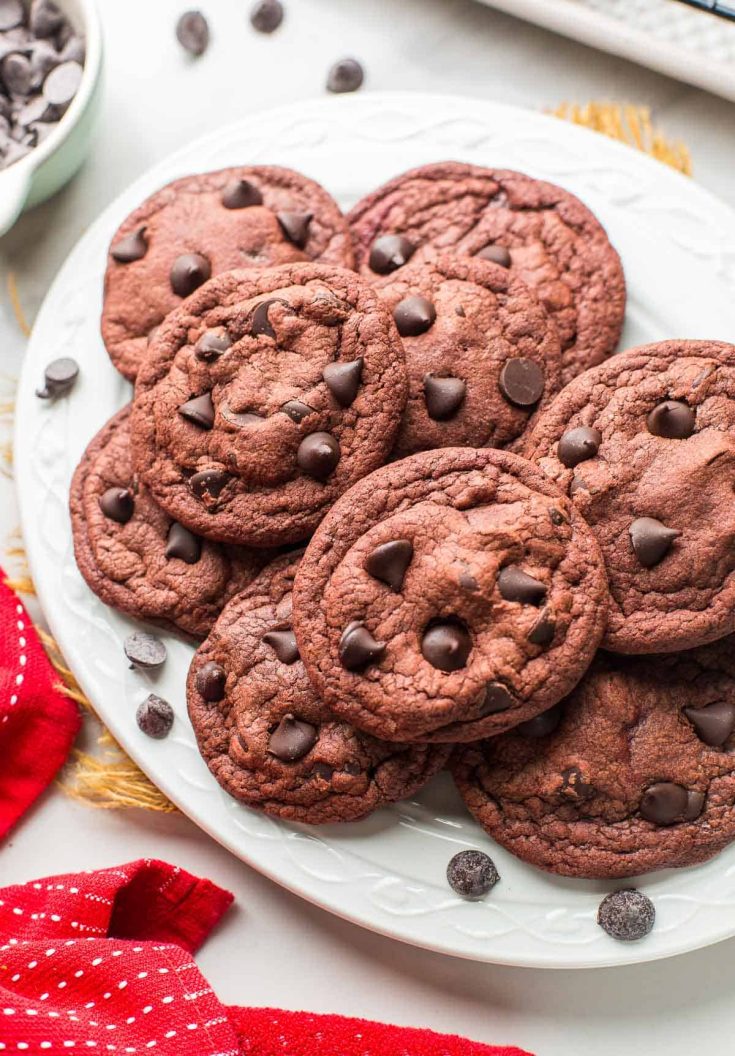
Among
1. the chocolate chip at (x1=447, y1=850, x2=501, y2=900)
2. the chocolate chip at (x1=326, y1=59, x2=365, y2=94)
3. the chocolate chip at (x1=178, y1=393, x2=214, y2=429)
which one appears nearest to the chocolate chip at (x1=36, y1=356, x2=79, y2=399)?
the chocolate chip at (x1=178, y1=393, x2=214, y2=429)

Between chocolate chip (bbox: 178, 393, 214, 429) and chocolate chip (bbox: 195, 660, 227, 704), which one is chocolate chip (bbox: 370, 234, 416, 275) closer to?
chocolate chip (bbox: 178, 393, 214, 429)

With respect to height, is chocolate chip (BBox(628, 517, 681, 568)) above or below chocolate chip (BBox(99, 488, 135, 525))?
above

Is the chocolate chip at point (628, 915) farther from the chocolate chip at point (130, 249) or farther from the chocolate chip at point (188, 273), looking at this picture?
the chocolate chip at point (130, 249)

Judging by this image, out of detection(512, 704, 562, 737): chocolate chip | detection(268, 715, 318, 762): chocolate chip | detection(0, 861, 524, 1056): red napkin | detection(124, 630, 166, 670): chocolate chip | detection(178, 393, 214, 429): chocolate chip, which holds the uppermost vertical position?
detection(178, 393, 214, 429): chocolate chip

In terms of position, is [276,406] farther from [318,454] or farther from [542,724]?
[542,724]

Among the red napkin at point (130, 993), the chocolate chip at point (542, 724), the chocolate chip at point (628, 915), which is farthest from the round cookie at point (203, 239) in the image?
the chocolate chip at point (628, 915)

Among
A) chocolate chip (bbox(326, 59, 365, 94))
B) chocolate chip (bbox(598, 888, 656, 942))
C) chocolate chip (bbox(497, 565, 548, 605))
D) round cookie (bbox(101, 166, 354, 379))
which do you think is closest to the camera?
chocolate chip (bbox(497, 565, 548, 605))
